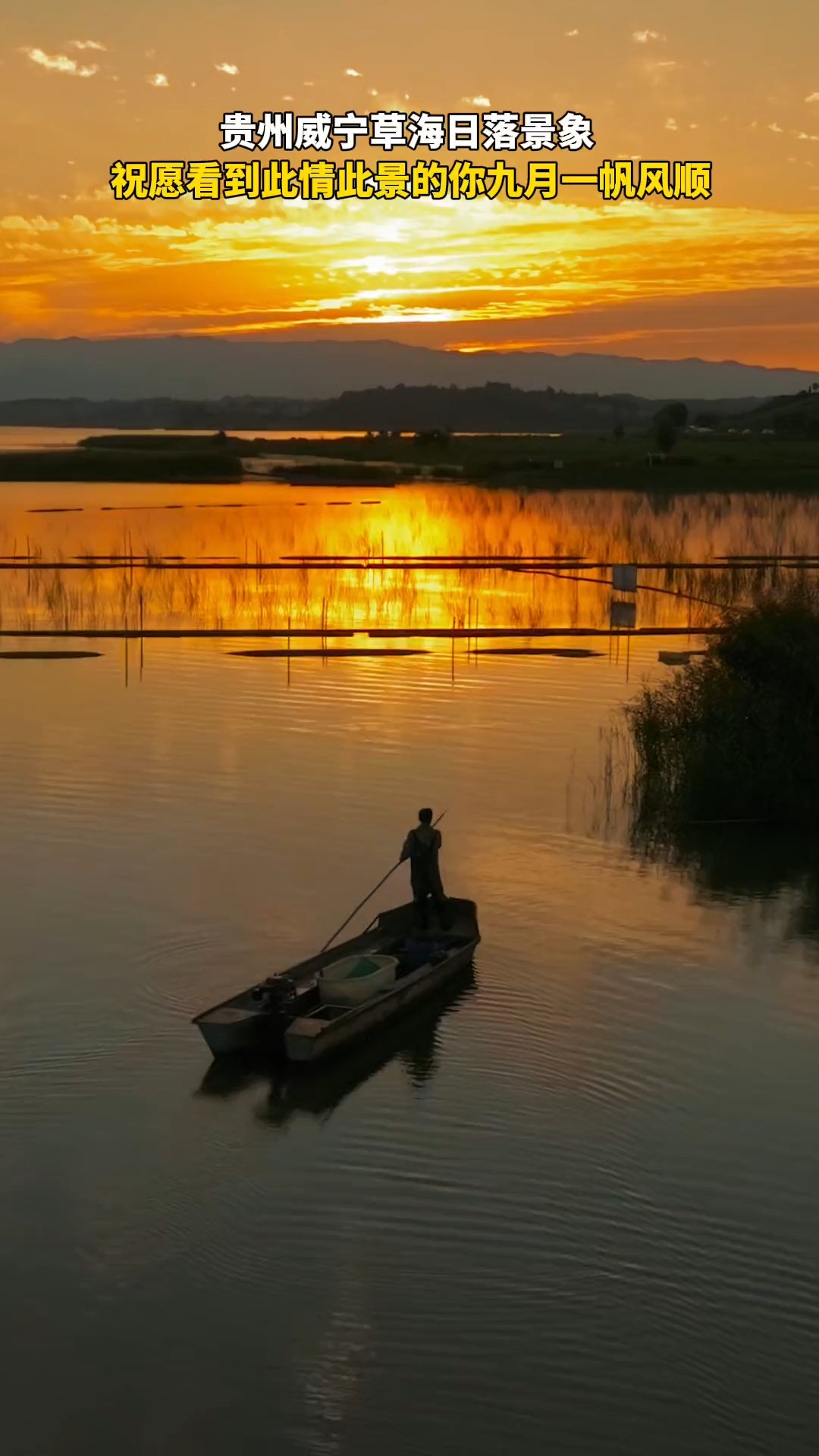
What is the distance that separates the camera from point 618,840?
56.7 feet

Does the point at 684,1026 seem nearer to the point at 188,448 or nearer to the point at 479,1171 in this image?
the point at 479,1171

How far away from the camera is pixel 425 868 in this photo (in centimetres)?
1293

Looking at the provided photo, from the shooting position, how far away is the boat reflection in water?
1055cm

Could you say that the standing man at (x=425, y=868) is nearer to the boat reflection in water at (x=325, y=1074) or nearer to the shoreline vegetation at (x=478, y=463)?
the boat reflection in water at (x=325, y=1074)

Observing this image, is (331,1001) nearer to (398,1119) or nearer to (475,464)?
(398,1119)

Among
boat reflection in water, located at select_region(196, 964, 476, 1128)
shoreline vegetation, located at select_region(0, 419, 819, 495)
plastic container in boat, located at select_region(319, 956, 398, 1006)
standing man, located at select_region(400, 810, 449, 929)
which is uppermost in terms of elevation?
shoreline vegetation, located at select_region(0, 419, 819, 495)

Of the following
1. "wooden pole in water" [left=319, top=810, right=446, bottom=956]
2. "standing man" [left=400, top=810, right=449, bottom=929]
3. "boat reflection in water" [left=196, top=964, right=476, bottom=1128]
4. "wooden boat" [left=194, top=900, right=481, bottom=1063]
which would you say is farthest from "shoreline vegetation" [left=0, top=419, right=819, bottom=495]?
"boat reflection in water" [left=196, top=964, right=476, bottom=1128]

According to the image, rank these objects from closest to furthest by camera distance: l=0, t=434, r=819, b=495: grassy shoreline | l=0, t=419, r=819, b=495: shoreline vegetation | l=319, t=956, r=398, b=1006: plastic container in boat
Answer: l=319, t=956, r=398, b=1006: plastic container in boat, l=0, t=434, r=819, b=495: grassy shoreline, l=0, t=419, r=819, b=495: shoreline vegetation

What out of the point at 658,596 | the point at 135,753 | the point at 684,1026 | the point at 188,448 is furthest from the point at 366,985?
the point at 188,448

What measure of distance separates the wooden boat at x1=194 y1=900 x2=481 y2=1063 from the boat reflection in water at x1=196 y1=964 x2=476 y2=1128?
105 mm

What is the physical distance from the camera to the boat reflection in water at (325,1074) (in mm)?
10547

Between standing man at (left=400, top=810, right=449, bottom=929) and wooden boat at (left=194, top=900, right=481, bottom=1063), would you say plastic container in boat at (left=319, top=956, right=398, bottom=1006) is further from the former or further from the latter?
standing man at (left=400, top=810, right=449, bottom=929)

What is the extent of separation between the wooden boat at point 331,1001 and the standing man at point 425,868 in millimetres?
113

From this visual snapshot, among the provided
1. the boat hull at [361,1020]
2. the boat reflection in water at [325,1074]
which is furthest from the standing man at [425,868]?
the boat reflection in water at [325,1074]
